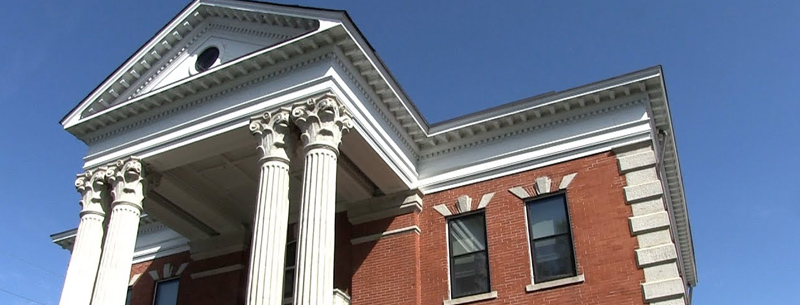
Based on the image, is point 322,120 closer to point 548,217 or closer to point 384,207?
point 384,207

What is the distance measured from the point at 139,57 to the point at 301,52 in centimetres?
573

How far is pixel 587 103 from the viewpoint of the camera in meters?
18.2

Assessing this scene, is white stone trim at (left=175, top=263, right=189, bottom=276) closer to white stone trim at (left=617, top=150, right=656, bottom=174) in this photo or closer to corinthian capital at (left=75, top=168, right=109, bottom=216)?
corinthian capital at (left=75, top=168, right=109, bottom=216)

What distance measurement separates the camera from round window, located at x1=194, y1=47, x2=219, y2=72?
756 inches

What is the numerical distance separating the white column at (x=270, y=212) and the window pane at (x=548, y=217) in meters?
6.15

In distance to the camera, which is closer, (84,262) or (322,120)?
(322,120)

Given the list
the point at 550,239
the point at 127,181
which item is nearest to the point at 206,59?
the point at 127,181

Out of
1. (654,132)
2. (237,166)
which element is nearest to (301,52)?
(237,166)

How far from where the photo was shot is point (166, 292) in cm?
2369

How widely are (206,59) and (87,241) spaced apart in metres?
5.43

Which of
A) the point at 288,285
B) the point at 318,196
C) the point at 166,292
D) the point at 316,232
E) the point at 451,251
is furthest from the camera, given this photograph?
the point at 166,292

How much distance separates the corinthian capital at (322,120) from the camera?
15.7m

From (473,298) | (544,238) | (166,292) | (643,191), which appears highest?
(166,292)

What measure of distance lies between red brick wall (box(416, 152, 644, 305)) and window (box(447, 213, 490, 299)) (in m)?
0.25
